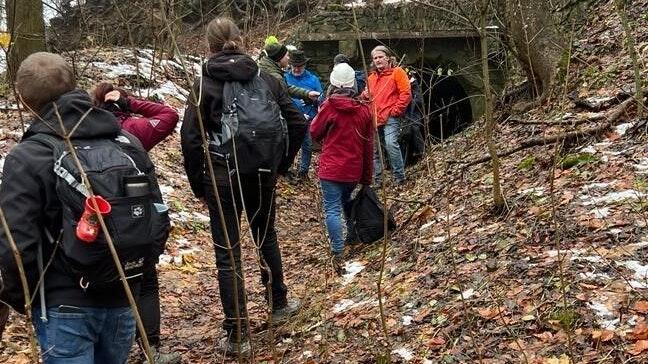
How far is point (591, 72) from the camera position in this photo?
789 centimetres

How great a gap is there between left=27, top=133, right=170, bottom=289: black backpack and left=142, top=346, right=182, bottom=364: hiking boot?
164 cm

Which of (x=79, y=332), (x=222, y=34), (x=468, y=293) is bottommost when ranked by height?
(x=468, y=293)

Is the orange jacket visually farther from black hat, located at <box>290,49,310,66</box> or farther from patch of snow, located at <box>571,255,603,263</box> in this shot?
patch of snow, located at <box>571,255,603,263</box>

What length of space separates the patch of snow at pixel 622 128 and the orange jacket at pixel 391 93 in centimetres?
282

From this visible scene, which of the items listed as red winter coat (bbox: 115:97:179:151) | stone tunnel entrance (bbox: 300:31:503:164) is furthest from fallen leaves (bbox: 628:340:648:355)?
stone tunnel entrance (bbox: 300:31:503:164)

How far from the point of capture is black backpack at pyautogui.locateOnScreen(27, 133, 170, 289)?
2.38m

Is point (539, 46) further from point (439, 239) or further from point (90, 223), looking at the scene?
point (90, 223)

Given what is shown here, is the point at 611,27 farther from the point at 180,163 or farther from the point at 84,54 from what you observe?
the point at 84,54

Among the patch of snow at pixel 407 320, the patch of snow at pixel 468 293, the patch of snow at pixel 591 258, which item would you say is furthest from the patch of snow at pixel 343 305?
the patch of snow at pixel 591 258

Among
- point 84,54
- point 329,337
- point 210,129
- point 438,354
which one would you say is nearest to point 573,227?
point 438,354

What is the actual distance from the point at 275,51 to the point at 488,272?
521cm

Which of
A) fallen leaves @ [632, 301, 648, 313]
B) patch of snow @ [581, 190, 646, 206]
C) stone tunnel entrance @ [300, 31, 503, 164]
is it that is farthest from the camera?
stone tunnel entrance @ [300, 31, 503, 164]

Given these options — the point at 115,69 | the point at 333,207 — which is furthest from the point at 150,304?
the point at 115,69

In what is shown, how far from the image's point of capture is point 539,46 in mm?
8148
